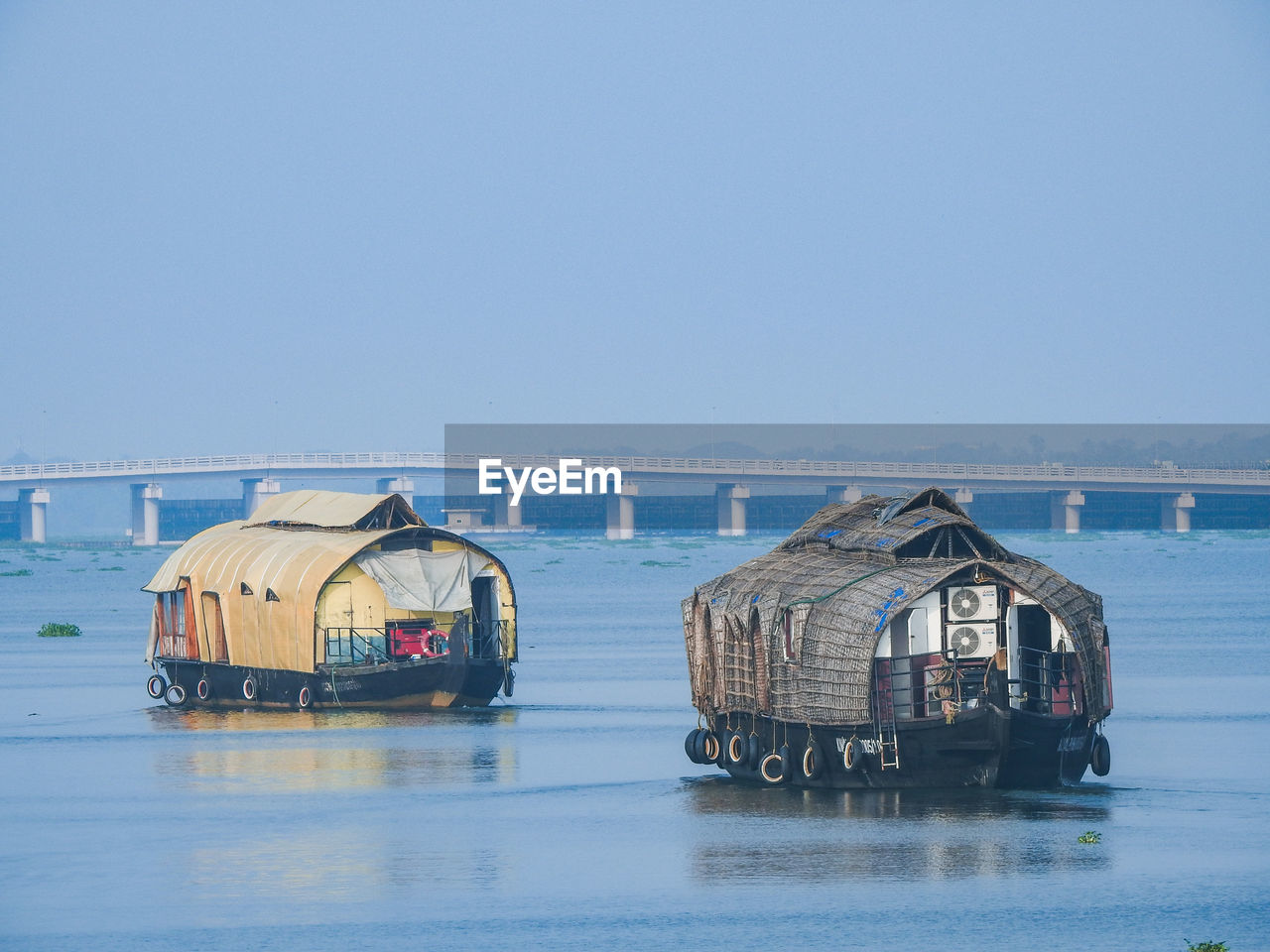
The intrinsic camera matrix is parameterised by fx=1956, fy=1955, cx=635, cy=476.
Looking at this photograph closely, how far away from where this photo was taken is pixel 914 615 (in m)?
36.0

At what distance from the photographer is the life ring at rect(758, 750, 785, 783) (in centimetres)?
3675

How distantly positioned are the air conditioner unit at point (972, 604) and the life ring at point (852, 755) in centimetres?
312

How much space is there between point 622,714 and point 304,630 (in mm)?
8946

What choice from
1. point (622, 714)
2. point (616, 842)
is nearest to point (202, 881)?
point (616, 842)

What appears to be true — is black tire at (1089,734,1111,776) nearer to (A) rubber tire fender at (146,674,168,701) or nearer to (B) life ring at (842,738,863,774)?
(B) life ring at (842,738,863,774)

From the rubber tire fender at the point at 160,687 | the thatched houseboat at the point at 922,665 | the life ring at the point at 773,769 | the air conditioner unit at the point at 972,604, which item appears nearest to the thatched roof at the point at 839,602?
the thatched houseboat at the point at 922,665

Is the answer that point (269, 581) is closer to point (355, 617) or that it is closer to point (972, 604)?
point (355, 617)

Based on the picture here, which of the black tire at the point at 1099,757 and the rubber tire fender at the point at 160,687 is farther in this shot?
the rubber tire fender at the point at 160,687

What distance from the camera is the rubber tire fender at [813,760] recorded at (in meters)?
35.7

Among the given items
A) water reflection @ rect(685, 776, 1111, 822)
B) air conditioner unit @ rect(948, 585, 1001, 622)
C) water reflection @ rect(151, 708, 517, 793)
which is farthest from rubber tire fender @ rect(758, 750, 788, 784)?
water reflection @ rect(151, 708, 517, 793)

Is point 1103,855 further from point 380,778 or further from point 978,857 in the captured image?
point 380,778

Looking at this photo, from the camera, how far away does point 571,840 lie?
34125mm

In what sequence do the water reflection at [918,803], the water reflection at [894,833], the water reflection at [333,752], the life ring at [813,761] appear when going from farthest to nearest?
the water reflection at [333,752], the life ring at [813,761], the water reflection at [918,803], the water reflection at [894,833]

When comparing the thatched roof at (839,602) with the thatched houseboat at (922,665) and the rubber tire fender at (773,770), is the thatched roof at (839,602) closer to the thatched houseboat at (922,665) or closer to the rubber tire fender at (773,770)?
the thatched houseboat at (922,665)
